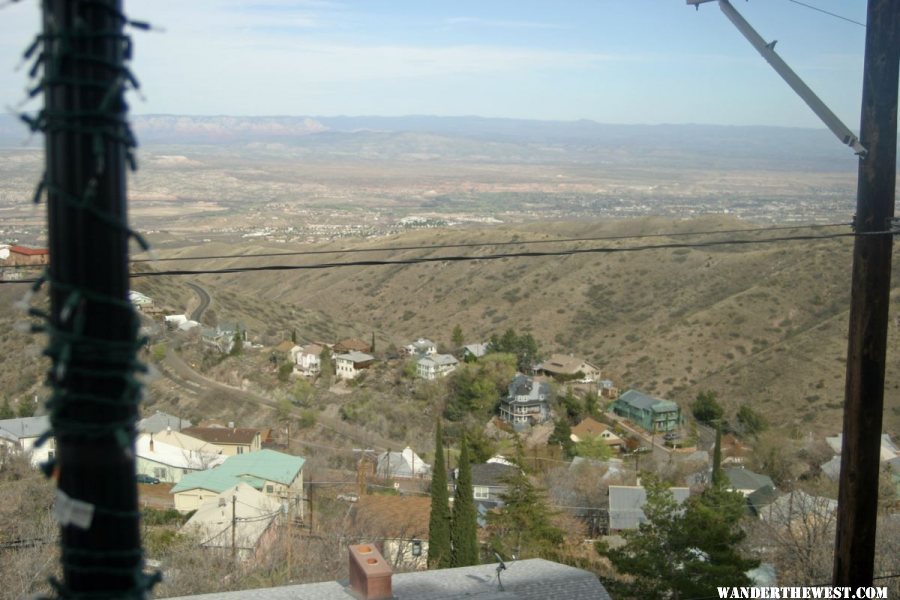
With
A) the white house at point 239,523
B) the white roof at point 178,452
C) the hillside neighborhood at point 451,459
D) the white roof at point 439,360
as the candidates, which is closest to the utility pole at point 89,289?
the hillside neighborhood at point 451,459

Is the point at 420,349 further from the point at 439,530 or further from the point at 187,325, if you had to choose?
the point at 439,530

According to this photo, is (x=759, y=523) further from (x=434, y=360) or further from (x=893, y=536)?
(x=434, y=360)

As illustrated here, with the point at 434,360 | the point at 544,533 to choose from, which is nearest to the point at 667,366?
the point at 434,360

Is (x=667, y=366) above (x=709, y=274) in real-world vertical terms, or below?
below

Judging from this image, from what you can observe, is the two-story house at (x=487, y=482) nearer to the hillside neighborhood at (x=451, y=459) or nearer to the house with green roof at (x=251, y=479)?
the hillside neighborhood at (x=451, y=459)

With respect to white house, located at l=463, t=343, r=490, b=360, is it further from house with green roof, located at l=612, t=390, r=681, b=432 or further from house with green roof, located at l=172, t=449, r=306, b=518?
house with green roof, located at l=172, t=449, r=306, b=518

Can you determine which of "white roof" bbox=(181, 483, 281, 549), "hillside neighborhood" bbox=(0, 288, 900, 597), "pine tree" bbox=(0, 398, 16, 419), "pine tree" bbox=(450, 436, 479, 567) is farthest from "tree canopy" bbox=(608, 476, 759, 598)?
"pine tree" bbox=(0, 398, 16, 419)
